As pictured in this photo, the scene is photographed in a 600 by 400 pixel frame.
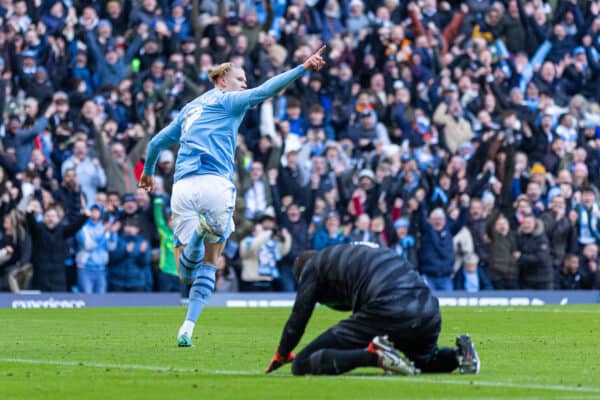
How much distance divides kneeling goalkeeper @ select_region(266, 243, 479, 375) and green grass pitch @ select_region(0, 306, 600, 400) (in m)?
0.16

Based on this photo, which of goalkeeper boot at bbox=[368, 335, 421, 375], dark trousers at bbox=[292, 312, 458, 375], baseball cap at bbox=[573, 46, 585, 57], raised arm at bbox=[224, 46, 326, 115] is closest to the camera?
goalkeeper boot at bbox=[368, 335, 421, 375]

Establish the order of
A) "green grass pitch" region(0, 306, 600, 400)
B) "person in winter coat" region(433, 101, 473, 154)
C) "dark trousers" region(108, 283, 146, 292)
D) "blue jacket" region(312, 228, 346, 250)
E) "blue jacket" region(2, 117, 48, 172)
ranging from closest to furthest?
"green grass pitch" region(0, 306, 600, 400)
"blue jacket" region(2, 117, 48, 172)
"dark trousers" region(108, 283, 146, 292)
"blue jacket" region(312, 228, 346, 250)
"person in winter coat" region(433, 101, 473, 154)

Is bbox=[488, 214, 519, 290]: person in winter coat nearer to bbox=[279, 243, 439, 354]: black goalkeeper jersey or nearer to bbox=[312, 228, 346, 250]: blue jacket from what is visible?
bbox=[312, 228, 346, 250]: blue jacket

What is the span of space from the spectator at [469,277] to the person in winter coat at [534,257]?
797mm

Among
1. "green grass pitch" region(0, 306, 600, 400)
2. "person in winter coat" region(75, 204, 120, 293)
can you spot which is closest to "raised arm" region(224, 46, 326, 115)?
"green grass pitch" region(0, 306, 600, 400)

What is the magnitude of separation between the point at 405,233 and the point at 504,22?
27.5 ft

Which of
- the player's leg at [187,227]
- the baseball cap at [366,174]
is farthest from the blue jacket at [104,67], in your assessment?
the player's leg at [187,227]

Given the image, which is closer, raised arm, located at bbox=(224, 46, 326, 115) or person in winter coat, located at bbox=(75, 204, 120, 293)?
raised arm, located at bbox=(224, 46, 326, 115)

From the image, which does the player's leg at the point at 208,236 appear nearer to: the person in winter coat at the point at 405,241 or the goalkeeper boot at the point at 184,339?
the goalkeeper boot at the point at 184,339

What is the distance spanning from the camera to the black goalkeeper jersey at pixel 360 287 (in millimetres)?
9906

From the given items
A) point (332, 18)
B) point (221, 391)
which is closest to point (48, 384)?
point (221, 391)

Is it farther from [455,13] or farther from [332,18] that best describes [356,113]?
[455,13]

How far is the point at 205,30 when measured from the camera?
2850cm

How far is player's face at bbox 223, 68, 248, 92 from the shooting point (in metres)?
13.6
